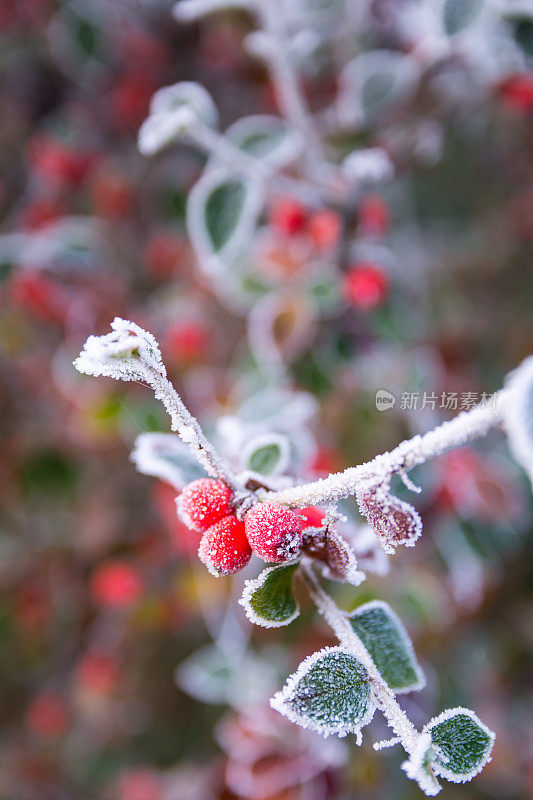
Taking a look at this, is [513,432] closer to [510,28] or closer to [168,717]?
[510,28]

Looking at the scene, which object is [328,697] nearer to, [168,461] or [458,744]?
[458,744]

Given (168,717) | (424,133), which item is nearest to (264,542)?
(424,133)

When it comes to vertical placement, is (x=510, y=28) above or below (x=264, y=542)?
above

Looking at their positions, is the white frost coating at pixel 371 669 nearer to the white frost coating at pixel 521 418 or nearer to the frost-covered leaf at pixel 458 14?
the white frost coating at pixel 521 418

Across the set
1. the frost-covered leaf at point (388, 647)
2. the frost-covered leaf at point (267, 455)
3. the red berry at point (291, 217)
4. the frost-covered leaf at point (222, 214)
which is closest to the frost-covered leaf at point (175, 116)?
the frost-covered leaf at point (222, 214)

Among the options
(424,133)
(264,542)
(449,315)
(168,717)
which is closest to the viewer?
(264,542)

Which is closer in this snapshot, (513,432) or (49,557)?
(513,432)
